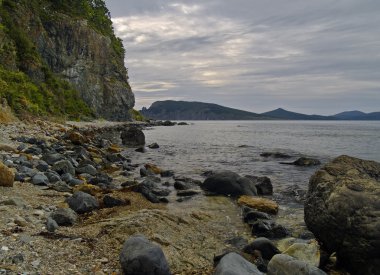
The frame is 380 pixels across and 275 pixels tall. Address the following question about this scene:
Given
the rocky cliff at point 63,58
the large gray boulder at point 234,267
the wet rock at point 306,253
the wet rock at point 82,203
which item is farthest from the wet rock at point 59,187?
the rocky cliff at point 63,58

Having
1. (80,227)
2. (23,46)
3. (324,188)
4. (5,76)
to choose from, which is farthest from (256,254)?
(23,46)

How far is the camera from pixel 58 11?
2564 inches

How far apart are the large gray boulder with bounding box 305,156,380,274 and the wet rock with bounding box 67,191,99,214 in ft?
16.9

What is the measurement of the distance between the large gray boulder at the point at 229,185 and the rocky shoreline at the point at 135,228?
0.13 ft

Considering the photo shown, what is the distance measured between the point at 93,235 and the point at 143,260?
5.75ft

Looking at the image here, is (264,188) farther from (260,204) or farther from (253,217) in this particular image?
(253,217)

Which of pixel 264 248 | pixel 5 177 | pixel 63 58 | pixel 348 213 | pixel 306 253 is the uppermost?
pixel 63 58

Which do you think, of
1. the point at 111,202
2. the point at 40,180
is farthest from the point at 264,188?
the point at 40,180

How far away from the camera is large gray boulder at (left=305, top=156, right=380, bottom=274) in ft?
19.9

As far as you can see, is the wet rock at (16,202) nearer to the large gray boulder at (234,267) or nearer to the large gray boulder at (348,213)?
the large gray boulder at (234,267)

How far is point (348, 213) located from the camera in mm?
6492

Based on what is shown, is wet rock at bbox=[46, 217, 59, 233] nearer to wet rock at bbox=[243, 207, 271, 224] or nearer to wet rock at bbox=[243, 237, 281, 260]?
wet rock at bbox=[243, 237, 281, 260]

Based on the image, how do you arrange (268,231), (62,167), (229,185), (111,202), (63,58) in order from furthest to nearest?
(63,58) < (229,185) < (62,167) < (111,202) < (268,231)

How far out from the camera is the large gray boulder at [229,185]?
1327cm
